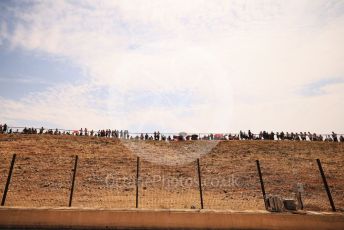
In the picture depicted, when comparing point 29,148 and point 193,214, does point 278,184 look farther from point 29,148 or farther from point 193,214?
point 29,148

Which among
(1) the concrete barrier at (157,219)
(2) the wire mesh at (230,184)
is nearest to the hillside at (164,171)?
→ (2) the wire mesh at (230,184)

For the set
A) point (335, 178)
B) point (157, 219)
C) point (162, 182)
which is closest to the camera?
point (157, 219)

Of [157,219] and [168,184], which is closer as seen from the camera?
[157,219]

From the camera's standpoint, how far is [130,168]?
93.5 ft

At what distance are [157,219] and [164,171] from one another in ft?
68.9

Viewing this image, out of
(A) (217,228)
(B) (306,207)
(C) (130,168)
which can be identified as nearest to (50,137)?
(C) (130,168)

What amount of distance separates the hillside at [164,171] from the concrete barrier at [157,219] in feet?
25.9

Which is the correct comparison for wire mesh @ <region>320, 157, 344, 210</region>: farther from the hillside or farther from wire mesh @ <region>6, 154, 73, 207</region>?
wire mesh @ <region>6, 154, 73, 207</region>

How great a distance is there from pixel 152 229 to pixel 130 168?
2136 cm

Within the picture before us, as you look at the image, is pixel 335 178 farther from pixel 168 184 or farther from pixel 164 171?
pixel 164 171

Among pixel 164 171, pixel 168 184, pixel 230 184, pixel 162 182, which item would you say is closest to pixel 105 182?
pixel 162 182

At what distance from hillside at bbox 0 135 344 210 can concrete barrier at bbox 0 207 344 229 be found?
7.89 m

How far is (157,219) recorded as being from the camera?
7.72 metres

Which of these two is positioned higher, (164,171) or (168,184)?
(164,171)
